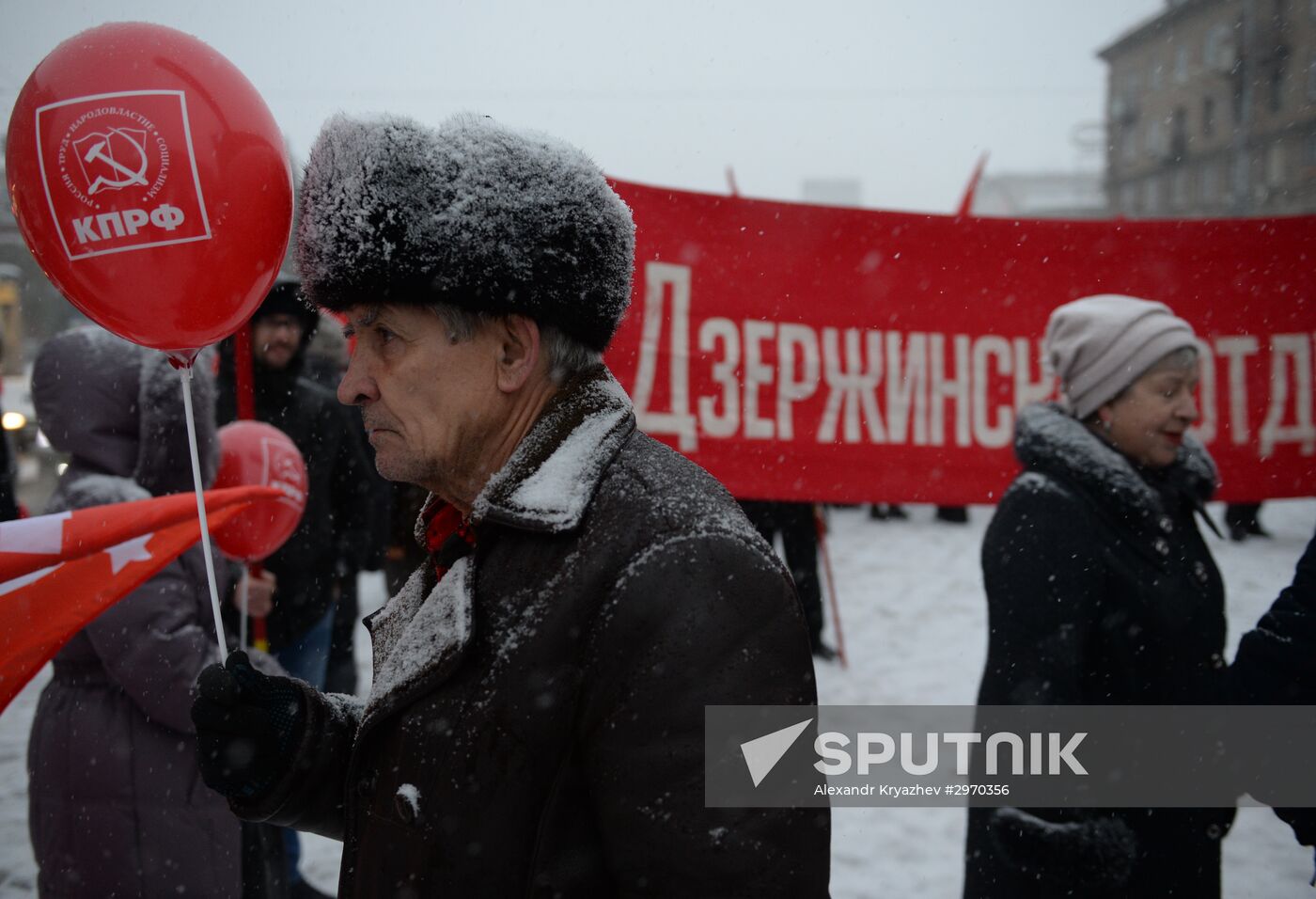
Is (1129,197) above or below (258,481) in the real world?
above

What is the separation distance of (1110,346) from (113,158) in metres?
2.29

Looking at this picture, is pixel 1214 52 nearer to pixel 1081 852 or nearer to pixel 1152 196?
pixel 1152 196

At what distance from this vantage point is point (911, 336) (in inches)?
152

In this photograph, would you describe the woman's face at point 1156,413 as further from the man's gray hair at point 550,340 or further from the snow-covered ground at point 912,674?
the snow-covered ground at point 912,674

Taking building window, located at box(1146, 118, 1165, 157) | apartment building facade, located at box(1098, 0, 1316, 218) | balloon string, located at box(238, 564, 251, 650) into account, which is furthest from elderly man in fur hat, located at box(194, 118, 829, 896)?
building window, located at box(1146, 118, 1165, 157)

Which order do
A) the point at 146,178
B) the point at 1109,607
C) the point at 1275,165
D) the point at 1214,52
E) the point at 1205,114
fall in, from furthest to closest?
the point at 1205,114, the point at 1214,52, the point at 1275,165, the point at 1109,607, the point at 146,178

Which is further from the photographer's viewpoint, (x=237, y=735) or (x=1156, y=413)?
(x=1156, y=413)

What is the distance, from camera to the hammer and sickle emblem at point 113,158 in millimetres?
1350

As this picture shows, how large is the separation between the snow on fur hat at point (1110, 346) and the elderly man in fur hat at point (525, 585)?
1574 mm

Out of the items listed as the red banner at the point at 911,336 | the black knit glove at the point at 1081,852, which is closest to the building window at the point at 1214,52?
the red banner at the point at 911,336

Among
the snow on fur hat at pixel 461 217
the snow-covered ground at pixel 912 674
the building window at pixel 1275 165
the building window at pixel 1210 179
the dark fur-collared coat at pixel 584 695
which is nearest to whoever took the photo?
the dark fur-collared coat at pixel 584 695

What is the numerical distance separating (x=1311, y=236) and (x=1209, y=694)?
263 cm

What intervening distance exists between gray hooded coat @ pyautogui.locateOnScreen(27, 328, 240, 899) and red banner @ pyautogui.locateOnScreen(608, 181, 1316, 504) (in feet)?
6.24

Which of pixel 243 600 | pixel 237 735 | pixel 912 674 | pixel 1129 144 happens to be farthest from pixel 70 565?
pixel 1129 144
